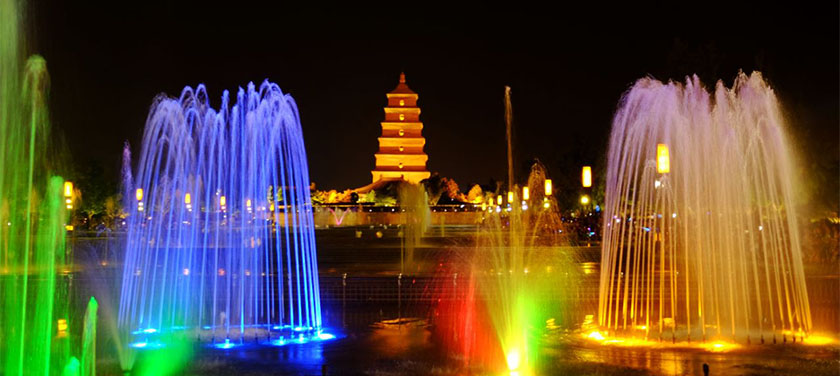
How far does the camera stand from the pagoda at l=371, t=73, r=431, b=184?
7869cm

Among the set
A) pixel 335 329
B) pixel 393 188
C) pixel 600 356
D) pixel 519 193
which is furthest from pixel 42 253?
pixel 393 188

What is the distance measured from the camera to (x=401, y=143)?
7912 cm

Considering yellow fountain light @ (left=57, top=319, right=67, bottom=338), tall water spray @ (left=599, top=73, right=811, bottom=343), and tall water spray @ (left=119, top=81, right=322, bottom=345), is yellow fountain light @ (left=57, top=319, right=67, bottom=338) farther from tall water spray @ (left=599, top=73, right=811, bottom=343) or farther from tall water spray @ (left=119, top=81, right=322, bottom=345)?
tall water spray @ (left=599, top=73, right=811, bottom=343)

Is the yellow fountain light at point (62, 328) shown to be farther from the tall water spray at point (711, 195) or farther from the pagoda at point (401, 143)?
the pagoda at point (401, 143)

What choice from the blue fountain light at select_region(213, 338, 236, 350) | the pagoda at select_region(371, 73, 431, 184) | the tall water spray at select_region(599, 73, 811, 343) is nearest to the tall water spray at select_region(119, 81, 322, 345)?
the blue fountain light at select_region(213, 338, 236, 350)

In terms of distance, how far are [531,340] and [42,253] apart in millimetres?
17864

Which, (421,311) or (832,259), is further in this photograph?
(832,259)

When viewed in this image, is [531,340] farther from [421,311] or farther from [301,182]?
[301,182]

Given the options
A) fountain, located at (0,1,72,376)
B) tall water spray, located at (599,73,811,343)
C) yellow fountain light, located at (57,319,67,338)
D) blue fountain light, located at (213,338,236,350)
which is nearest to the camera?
fountain, located at (0,1,72,376)

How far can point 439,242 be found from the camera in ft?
109

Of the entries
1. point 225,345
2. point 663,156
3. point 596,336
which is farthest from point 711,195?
point 225,345

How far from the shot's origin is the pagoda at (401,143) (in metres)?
78.7

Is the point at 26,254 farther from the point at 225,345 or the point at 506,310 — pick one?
the point at 506,310

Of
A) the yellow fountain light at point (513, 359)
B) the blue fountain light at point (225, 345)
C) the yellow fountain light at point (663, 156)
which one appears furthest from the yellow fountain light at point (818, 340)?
the blue fountain light at point (225, 345)
